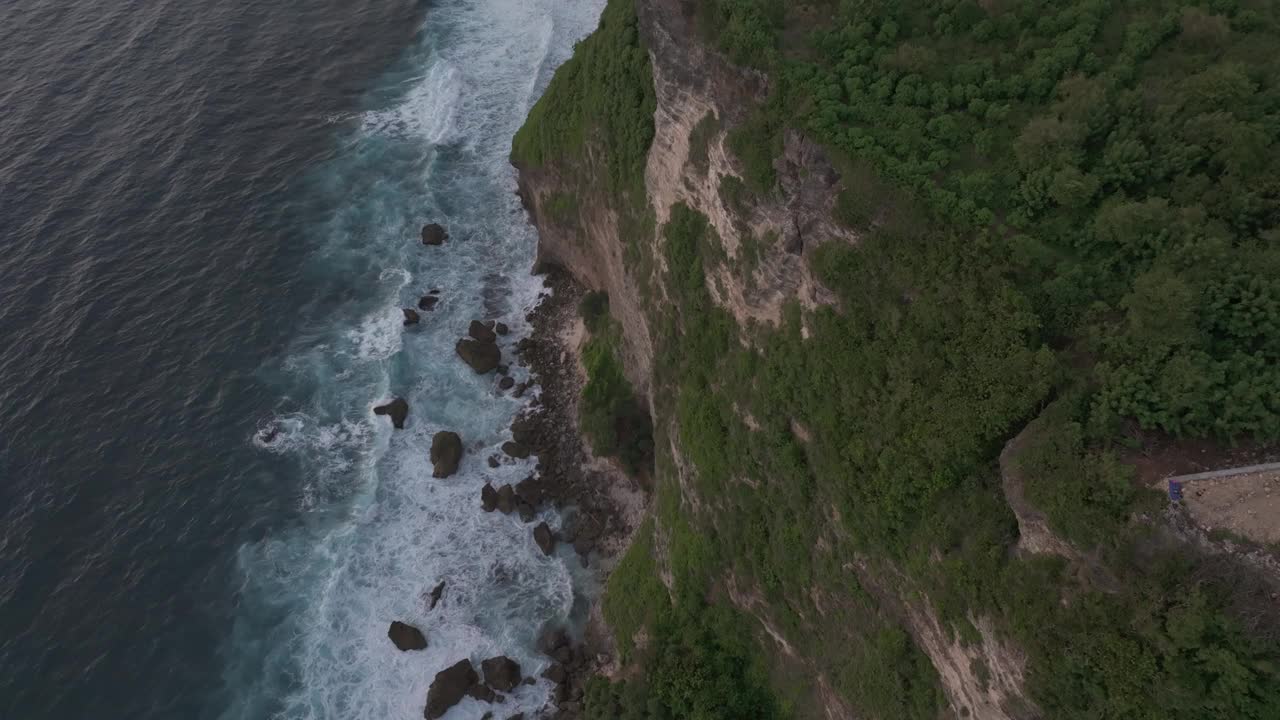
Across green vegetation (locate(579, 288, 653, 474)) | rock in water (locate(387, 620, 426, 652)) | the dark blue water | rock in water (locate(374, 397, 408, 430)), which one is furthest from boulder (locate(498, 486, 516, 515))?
rock in water (locate(374, 397, 408, 430))

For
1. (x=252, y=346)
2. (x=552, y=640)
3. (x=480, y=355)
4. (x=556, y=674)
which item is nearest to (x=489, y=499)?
(x=552, y=640)

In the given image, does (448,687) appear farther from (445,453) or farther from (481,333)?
(481,333)

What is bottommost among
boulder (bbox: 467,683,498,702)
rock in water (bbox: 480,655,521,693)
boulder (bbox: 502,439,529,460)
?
boulder (bbox: 467,683,498,702)

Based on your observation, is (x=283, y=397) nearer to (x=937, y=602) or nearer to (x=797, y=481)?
(x=797, y=481)

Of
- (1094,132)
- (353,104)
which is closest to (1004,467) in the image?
(1094,132)

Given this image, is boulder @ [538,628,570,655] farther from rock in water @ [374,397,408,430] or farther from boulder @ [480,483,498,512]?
rock in water @ [374,397,408,430]

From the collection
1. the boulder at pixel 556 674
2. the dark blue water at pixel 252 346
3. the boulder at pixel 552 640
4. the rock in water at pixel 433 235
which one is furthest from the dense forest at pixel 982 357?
the rock in water at pixel 433 235
